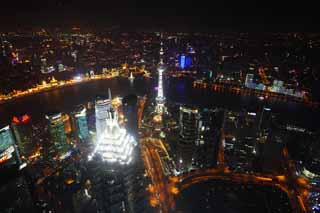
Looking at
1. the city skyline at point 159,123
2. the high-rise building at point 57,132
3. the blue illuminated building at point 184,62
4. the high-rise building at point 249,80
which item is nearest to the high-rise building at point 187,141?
the city skyline at point 159,123

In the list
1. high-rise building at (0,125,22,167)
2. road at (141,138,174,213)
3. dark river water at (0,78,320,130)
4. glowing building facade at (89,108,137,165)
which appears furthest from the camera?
dark river water at (0,78,320,130)

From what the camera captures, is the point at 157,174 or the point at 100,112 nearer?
the point at 157,174

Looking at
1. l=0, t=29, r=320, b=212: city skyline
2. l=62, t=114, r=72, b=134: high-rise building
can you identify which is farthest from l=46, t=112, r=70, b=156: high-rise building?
l=62, t=114, r=72, b=134: high-rise building

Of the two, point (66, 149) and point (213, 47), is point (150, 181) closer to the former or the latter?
point (66, 149)

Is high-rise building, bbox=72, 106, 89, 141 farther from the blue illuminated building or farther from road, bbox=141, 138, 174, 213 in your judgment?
the blue illuminated building

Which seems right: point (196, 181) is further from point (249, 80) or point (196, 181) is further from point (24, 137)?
point (249, 80)

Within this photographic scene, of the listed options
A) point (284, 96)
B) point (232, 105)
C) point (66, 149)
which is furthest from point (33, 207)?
point (284, 96)

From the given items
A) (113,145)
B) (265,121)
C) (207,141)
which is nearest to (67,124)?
(207,141)

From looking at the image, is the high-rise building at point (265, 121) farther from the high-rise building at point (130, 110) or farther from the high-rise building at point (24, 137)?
the high-rise building at point (24, 137)
